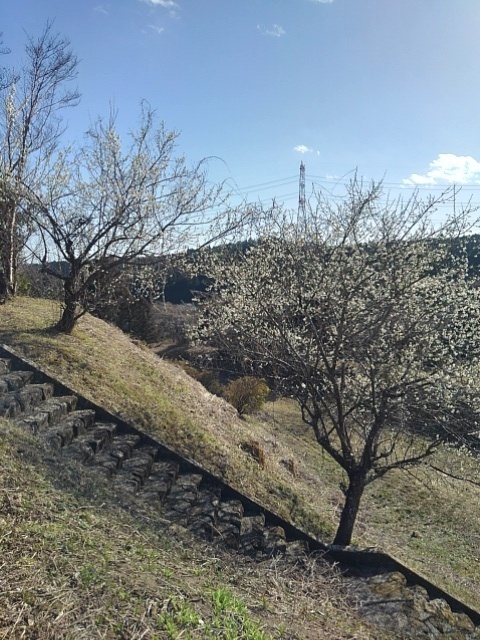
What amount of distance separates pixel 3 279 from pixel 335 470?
7737 millimetres

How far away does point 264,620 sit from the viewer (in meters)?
3.25

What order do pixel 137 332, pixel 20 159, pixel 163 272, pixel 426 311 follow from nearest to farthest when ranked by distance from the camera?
pixel 426 311 → pixel 163 272 → pixel 20 159 → pixel 137 332

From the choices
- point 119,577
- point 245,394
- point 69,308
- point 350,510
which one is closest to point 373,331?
point 350,510

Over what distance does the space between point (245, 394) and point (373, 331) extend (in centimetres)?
820

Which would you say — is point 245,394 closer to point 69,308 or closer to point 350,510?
point 69,308

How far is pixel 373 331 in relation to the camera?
523cm

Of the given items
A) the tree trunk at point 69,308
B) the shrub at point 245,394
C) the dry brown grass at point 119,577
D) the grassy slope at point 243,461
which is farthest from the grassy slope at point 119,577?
the shrub at point 245,394

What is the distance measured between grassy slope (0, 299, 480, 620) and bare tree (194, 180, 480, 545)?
3.95 ft

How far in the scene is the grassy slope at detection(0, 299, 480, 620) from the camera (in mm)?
6352

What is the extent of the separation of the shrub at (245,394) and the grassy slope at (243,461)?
199cm

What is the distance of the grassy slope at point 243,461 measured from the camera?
6352 mm

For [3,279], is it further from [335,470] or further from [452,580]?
[452,580]

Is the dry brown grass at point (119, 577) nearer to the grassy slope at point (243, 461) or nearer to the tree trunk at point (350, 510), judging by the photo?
the tree trunk at point (350, 510)

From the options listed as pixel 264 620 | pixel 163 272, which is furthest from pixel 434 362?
pixel 163 272
